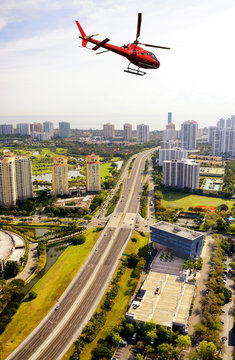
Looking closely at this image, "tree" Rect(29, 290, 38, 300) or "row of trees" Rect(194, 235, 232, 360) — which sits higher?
"row of trees" Rect(194, 235, 232, 360)

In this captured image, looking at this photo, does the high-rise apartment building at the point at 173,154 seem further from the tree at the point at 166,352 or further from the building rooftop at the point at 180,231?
the tree at the point at 166,352

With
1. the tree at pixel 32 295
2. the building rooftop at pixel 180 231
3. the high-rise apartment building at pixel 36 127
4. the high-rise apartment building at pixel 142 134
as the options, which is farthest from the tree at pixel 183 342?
the high-rise apartment building at pixel 36 127

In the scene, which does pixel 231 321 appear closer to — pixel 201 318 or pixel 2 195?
pixel 201 318

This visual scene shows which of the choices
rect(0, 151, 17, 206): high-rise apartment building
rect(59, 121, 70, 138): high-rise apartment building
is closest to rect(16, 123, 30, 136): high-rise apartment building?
rect(59, 121, 70, 138): high-rise apartment building

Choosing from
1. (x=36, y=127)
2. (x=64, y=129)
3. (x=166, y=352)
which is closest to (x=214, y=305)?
(x=166, y=352)

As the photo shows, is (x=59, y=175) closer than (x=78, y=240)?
No

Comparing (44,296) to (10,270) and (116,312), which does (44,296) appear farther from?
(116,312)

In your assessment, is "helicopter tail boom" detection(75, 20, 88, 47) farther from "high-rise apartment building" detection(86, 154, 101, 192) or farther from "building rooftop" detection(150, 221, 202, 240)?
"high-rise apartment building" detection(86, 154, 101, 192)
